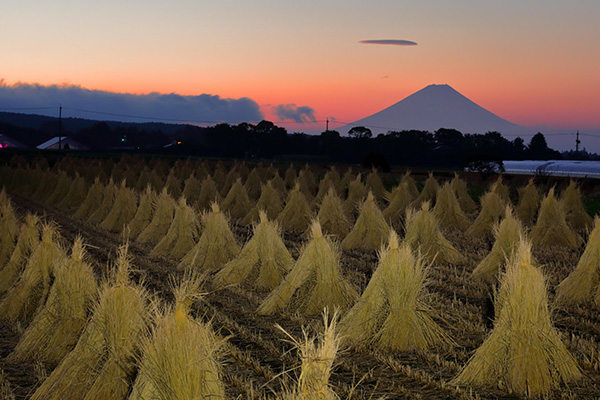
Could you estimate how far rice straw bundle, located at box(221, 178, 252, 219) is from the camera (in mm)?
18422

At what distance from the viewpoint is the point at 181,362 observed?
150 inches

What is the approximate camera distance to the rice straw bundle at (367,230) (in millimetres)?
12977

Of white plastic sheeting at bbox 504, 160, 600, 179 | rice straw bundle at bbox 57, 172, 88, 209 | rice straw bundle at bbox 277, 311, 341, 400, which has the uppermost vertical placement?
white plastic sheeting at bbox 504, 160, 600, 179

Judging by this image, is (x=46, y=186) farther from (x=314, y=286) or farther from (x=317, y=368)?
(x=317, y=368)

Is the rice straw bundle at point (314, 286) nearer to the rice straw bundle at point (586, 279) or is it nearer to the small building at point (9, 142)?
the rice straw bundle at point (586, 279)

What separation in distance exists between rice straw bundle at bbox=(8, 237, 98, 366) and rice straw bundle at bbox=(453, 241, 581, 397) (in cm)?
350

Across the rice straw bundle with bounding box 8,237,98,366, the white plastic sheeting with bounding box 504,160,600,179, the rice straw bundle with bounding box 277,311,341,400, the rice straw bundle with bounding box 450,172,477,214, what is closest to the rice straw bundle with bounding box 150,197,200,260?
the rice straw bundle with bounding box 8,237,98,366

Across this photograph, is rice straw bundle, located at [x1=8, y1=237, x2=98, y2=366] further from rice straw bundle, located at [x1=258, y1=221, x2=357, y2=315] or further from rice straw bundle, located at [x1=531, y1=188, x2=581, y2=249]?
rice straw bundle, located at [x1=531, y1=188, x2=581, y2=249]

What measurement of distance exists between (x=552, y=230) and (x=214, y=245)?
21.5 ft

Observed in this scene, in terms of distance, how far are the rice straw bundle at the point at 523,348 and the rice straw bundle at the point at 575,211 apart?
1054cm

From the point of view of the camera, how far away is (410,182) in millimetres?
22094

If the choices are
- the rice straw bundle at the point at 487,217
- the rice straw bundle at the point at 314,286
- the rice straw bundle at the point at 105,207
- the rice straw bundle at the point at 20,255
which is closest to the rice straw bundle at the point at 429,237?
the rice straw bundle at the point at 314,286

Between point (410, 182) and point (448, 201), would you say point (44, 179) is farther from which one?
point (448, 201)

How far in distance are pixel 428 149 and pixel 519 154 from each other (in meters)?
8.78
